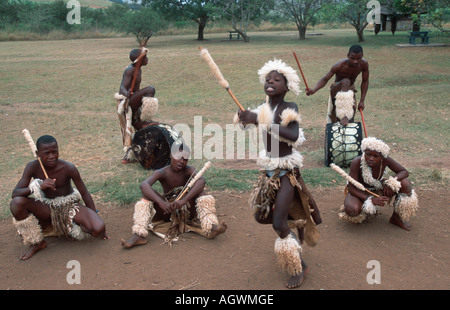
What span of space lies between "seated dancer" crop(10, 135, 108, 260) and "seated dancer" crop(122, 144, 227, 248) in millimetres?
391

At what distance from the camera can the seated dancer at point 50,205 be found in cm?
402

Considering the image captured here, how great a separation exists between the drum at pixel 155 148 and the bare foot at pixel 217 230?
2.38 m

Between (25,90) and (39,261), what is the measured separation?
1106 centimetres

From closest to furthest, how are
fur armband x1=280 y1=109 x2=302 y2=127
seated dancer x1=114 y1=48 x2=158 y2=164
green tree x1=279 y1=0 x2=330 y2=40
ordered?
fur armband x1=280 y1=109 x2=302 y2=127, seated dancer x1=114 y1=48 x2=158 y2=164, green tree x1=279 y1=0 x2=330 y2=40

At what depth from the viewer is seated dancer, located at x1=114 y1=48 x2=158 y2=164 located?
660cm

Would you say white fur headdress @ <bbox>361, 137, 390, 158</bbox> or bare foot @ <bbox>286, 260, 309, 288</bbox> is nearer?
bare foot @ <bbox>286, 260, 309, 288</bbox>

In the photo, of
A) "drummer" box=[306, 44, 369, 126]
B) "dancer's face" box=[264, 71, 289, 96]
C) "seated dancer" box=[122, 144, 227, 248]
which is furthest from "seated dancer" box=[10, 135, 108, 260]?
"drummer" box=[306, 44, 369, 126]

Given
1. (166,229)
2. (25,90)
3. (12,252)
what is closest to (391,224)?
(166,229)

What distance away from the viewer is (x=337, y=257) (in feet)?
12.8

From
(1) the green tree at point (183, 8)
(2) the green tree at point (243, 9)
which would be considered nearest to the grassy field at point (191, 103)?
(2) the green tree at point (243, 9)

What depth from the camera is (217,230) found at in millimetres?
4219

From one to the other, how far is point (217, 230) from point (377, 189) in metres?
1.69

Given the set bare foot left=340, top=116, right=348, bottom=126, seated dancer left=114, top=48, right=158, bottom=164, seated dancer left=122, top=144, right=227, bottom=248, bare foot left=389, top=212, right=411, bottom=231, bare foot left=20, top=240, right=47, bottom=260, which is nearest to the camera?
bare foot left=20, top=240, right=47, bottom=260

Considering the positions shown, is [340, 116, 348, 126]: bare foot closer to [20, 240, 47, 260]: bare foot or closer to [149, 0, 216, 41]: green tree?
[20, 240, 47, 260]: bare foot
